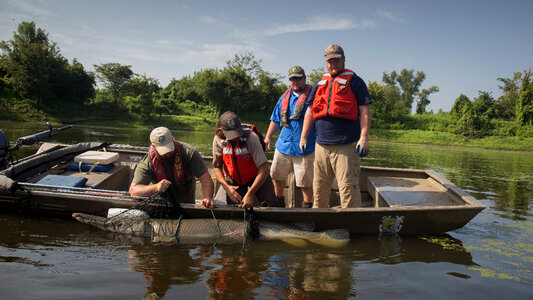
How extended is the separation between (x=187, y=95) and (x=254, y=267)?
165 ft

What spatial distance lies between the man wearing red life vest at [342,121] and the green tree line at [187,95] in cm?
3888

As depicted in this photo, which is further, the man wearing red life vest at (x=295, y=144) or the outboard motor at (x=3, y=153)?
the outboard motor at (x=3, y=153)

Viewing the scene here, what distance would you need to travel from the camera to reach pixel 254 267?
3684 millimetres

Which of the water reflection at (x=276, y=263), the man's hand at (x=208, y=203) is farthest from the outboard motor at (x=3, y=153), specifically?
the man's hand at (x=208, y=203)

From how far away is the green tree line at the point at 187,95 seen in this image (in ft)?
120

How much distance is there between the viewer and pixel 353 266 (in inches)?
150

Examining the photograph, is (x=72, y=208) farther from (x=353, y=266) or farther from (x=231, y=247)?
(x=353, y=266)

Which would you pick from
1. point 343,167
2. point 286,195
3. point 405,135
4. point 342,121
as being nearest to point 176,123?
point 405,135

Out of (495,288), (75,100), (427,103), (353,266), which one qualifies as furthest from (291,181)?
(427,103)

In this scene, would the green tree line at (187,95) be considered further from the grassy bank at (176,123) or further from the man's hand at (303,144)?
the man's hand at (303,144)

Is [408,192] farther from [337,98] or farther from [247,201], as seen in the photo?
[247,201]

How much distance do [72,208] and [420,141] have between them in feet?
125

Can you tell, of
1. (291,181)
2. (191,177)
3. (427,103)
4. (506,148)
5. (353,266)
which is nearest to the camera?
(353,266)

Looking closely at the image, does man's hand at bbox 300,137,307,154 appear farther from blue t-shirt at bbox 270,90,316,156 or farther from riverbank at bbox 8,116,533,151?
riverbank at bbox 8,116,533,151
